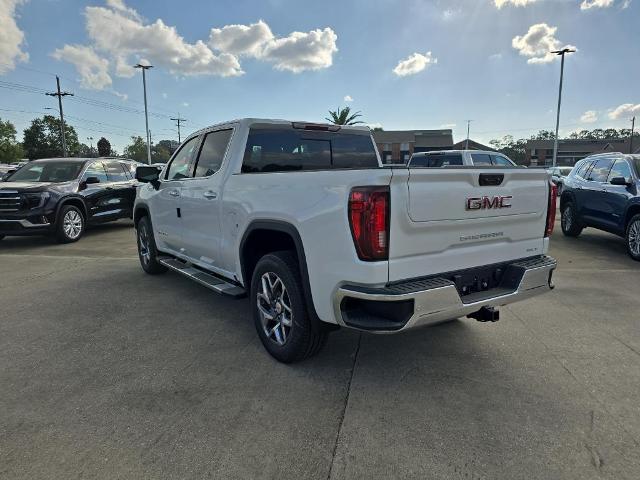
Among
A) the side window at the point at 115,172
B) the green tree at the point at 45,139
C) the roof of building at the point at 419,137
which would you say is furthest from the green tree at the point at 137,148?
the side window at the point at 115,172

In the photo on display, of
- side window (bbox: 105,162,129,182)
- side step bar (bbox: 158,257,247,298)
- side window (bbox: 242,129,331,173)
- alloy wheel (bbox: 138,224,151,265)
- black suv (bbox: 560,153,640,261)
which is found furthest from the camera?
side window (bbox: 105,162,129,182)

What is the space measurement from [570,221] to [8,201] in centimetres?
1132

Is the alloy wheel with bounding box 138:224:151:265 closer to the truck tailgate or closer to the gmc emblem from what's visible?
the truck tailgate

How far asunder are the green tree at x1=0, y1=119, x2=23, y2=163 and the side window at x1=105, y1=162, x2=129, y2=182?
68.6 metres

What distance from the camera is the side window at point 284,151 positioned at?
4.18m

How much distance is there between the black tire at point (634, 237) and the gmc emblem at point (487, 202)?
5.52m

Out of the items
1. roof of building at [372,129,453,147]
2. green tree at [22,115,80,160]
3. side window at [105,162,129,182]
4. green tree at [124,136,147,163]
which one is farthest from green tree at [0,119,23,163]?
side window at [105,162,129,182]

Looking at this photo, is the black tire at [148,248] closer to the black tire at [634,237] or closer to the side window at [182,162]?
the side window at [182,162]

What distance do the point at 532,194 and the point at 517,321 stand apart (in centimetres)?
158

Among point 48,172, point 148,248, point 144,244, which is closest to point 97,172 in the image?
point 48,172

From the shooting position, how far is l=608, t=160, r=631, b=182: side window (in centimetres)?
774

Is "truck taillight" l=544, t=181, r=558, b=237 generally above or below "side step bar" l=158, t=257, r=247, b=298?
above

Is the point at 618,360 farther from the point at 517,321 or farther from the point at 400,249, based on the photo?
the point at 400,249

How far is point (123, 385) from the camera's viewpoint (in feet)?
10.4
